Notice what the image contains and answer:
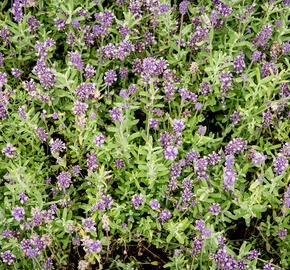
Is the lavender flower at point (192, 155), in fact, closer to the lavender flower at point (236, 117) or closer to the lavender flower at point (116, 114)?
the lavender flower at point (236, 117)

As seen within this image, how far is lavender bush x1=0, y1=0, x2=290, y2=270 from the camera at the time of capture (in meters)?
3.04

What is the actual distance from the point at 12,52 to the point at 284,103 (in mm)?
2979

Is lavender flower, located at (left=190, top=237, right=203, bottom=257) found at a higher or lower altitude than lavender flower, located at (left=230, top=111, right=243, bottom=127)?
lower

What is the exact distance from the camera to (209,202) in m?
3.32

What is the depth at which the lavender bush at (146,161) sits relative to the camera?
3037 mm

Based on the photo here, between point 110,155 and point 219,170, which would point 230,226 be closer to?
point 219,170

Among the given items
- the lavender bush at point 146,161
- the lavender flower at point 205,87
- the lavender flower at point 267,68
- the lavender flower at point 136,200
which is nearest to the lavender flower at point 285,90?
the lavender bush at point 146,161

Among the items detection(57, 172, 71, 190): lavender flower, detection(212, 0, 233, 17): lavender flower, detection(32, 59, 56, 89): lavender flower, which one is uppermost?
detection(212, 0, 233, 17): lavender flower

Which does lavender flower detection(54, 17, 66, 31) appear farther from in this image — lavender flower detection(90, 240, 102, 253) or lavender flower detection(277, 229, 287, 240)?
lavender flower detection(277, 229, 287, 240)

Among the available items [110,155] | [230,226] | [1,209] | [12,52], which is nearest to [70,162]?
[110,155]

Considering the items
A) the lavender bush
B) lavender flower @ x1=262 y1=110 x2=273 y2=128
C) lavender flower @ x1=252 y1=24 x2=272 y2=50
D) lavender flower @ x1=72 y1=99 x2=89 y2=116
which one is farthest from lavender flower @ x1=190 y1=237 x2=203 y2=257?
lavender flower @ x1=252 y1=24 x2=272 y2=50

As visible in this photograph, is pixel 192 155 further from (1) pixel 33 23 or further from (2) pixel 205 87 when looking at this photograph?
(1) pixel 33 23

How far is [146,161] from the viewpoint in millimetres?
3475

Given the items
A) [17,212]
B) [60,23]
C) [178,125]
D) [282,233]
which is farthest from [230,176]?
[60,23]
